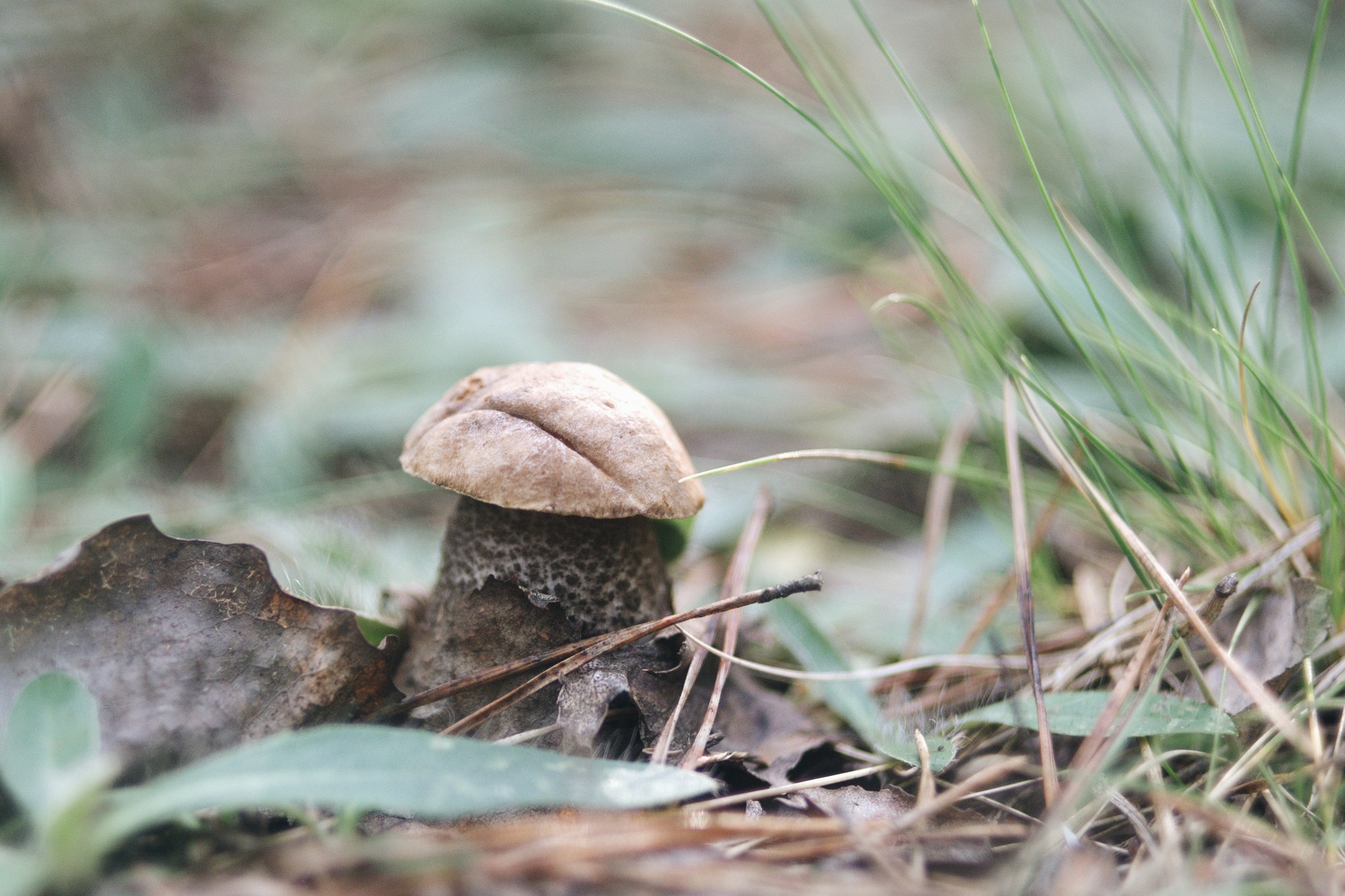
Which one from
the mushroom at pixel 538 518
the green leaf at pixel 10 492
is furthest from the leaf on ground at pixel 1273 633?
the green leaf at pixel 10 492

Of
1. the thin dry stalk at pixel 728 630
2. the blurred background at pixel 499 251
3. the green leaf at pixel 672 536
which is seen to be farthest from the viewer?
the blurred background at pixel 499 251

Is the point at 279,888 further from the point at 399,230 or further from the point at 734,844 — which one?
the point at 399,230

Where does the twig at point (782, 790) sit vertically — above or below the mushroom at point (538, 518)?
below

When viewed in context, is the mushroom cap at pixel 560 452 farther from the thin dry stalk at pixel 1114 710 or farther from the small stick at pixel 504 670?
the thin dry stalk at pixel 1114 710

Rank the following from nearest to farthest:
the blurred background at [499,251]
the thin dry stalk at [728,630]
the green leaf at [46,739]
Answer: the green leaf at [46,739], the thin dry stalk at [728,630], the blurred background at [499,251]

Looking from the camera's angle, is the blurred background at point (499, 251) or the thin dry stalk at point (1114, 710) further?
the blurred background at point (499, 251)

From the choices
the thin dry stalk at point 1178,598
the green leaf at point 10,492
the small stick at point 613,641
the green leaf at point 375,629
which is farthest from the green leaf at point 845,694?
the green leaf at point 10,492

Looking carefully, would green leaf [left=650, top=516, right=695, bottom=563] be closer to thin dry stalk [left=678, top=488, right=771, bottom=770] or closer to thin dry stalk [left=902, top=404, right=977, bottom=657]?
thin dry stalk [left=678, top=488, right=771, bottom=770]

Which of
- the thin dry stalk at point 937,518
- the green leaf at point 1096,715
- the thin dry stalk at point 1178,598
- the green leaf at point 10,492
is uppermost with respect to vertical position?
the thin dry stalk at point 1178,598
